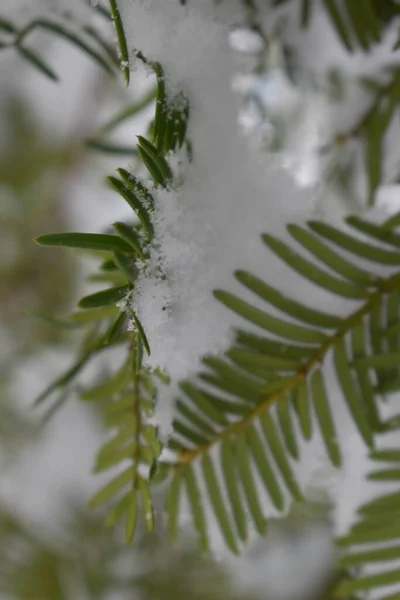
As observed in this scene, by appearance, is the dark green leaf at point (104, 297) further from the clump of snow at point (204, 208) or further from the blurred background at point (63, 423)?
the blurred background at point (63, 423)

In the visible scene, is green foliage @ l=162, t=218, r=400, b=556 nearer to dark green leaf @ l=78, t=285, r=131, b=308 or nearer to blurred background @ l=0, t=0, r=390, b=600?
dark green leaf @ l=78, t=285, r=131, b=308

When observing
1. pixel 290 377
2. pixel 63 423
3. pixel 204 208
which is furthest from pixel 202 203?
pixel 63 423

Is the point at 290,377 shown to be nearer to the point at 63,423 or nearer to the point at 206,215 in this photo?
the point at 206,215

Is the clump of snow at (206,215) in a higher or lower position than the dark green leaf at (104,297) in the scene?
higher

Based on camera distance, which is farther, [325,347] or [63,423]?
[63,423]

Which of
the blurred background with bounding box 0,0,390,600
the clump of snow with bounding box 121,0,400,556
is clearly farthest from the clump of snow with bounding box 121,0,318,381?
the blurred background with bounding box 0,0,390,600

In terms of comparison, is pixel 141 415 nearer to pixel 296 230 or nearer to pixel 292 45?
pixel 296 230

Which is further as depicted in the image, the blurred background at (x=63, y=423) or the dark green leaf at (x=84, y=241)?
the blurred background at (x=63, y=423)

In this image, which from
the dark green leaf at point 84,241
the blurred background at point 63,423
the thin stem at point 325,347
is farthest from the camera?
the blurred background at point 63,423

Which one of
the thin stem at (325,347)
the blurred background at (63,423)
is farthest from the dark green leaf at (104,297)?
the blurred background at (63,423)

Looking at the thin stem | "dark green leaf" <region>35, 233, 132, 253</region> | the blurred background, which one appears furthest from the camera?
the blurred background
